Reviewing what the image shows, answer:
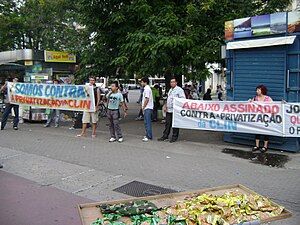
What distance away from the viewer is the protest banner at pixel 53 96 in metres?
10.8

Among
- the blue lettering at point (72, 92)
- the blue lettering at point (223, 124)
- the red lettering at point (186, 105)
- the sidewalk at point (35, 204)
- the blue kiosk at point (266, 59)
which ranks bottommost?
the sidewalk at point (35, 204)

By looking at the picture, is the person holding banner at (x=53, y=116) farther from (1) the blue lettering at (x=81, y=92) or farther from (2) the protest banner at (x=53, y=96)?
(1) the blue lettering at (x=81, y=92)

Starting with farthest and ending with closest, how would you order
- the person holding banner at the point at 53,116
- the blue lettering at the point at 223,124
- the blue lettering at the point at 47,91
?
the person holding banner at the point at 53,116
the blue lettering at the point at 47,91
the blue lettering at the point at 223,124

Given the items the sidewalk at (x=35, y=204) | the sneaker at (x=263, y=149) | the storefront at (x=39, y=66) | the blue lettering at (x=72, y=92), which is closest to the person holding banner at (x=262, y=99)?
the sneaker at (x=263, y=149)

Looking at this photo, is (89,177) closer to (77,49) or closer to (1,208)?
(1,208)

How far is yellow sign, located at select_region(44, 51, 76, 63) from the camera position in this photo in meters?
14.1

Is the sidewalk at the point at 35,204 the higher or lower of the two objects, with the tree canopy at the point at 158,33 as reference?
lower

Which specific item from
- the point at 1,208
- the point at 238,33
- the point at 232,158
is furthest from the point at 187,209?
the point at 238,33

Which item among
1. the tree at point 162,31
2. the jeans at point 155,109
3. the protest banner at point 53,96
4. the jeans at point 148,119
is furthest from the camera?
the jeans at point 155,109

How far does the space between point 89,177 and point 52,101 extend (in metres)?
6.60

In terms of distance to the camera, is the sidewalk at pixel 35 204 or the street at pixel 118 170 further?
the street at pixel 118 170

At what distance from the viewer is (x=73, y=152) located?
26.9 feet

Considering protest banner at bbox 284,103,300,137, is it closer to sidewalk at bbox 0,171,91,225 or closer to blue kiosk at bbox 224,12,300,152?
blue kiosk at bbox 224,12,300,152

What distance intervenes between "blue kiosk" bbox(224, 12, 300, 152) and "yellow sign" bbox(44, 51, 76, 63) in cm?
829
